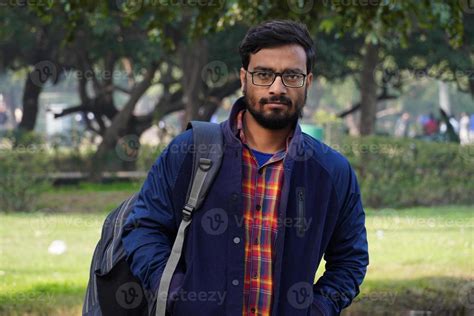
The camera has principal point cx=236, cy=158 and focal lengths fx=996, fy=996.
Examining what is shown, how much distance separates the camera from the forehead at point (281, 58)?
10.7ft

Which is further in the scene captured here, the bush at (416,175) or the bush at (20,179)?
the bush at (416,175)

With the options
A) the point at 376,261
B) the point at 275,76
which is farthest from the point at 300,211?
the point at 376,261

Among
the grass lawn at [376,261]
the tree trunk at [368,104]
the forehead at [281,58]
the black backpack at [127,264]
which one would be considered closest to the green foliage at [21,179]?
the grass lawn at [376,261]

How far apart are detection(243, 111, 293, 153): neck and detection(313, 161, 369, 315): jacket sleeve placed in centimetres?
24

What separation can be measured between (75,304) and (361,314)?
232cm

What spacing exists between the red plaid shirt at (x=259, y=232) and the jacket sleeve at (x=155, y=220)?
0.77 feet

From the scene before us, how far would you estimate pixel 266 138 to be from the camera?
329cm

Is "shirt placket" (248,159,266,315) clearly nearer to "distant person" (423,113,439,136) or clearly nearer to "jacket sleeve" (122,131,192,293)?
"jacket sleeve" (122,131,192,293)

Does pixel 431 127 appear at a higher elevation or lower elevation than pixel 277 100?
lower

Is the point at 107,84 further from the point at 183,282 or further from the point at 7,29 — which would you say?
the point at 183,282

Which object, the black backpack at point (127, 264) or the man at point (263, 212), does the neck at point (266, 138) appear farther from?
the black backpack at point (127, 264)

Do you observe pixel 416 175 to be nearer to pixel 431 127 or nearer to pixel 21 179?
pixel 21 179

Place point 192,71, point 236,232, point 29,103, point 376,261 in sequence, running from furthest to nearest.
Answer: point 29,103 → point 192,71 → point 376,261 → point 236,232

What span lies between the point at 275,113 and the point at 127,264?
703mm
